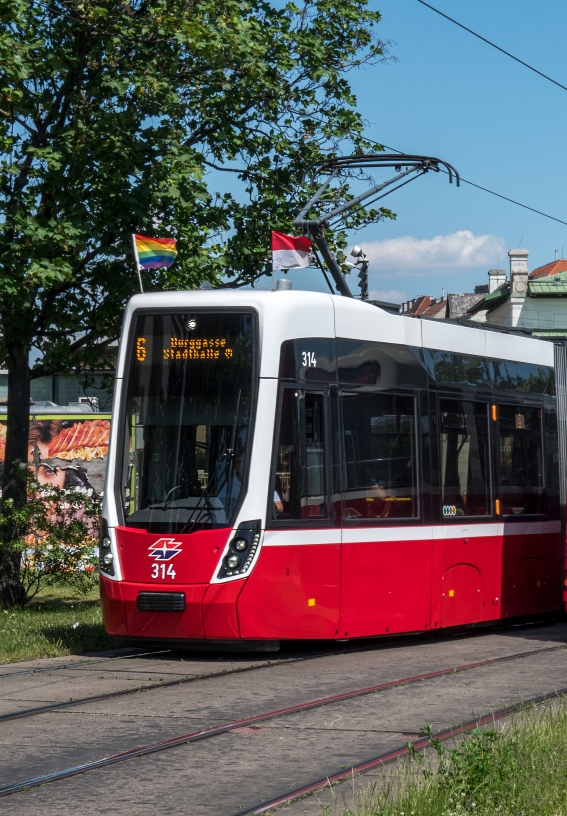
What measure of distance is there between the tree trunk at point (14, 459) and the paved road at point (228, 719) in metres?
5.63

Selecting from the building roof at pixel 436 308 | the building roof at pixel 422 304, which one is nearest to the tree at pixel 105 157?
the building roof at pixel 436 308

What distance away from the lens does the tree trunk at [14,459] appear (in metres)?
17.1

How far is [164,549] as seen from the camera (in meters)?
11.5

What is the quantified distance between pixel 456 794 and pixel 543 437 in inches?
395

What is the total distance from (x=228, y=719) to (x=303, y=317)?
14.5 feet

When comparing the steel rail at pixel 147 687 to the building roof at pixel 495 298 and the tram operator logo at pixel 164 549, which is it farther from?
the building roof at pixel 495 298

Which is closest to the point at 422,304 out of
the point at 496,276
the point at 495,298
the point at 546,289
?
the point at 496,276

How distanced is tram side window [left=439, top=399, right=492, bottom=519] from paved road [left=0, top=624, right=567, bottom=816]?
4.91ft

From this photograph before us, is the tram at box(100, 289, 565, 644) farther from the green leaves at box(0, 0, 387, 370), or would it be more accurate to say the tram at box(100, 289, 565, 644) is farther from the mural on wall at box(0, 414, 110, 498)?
the mural on wall at box(0, 414, 110, 498)

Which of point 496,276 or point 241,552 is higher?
point 496,276

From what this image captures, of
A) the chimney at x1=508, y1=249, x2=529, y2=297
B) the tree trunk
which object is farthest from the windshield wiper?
the chimney at x1=508, y1=249, x2=529, y2=297

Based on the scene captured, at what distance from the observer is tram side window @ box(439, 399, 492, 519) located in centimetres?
1335

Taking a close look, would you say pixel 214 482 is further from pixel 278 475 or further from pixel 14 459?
pixel 14 459

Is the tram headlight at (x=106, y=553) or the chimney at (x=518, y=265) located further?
the chimney at (x=518, y=265)
